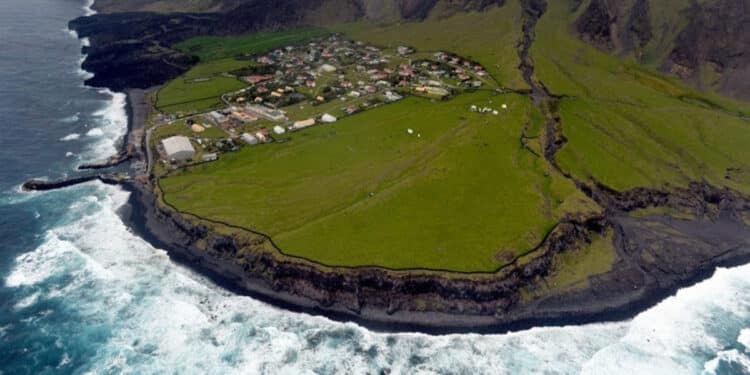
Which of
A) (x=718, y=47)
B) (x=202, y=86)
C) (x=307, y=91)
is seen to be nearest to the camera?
(x=307, y=91)

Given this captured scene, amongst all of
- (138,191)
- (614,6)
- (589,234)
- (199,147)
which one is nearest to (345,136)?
(199,147)

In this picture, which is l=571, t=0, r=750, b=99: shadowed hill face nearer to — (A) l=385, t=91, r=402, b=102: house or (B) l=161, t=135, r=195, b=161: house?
(A) l=385, t=91, r=402, b=102: house

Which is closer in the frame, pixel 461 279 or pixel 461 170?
pixel 461 279

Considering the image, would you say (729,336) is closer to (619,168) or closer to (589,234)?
(589,234)

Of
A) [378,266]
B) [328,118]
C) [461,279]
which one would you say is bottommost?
[461,279]

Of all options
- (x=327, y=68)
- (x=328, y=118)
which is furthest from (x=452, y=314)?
(x=327, y=68)

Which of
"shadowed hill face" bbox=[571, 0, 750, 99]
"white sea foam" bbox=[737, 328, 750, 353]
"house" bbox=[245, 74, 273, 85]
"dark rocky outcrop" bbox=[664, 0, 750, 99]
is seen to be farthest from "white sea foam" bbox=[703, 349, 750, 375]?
"house" bbox=[245, 74, 273, 85]

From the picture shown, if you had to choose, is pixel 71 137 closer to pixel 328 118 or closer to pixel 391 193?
pixel 328 118
